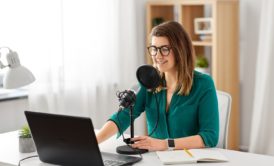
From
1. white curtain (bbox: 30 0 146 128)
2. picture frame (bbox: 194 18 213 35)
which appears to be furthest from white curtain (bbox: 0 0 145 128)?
picture frame (bbox: 194 18 213 35)

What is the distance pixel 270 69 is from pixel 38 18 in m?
1.84

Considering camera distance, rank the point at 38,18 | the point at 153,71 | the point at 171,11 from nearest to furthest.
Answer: the point at 153,71
the point at 38,18
the point at 171,11

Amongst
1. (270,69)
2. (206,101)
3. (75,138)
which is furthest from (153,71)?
(270,69)

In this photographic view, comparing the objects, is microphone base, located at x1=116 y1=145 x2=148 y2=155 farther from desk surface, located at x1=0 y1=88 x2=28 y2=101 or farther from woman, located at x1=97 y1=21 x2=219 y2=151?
desk surface, located at x1=0 y1=88 x2=28 y2=101

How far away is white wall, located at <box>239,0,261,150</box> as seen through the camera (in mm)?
4238

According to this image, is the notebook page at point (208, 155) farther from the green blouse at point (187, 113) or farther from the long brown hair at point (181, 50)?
the long brown hair at point (181, 50)

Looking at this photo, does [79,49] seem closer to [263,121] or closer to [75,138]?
[263,121]

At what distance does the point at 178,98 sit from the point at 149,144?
0.35 m

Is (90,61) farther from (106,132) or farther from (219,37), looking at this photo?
(106,132)

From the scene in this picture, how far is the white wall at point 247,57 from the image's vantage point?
4238 millimetres

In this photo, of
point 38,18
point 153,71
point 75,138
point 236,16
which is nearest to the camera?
point 75,138

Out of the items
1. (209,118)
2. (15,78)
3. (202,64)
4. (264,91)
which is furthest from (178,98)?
(202,64)

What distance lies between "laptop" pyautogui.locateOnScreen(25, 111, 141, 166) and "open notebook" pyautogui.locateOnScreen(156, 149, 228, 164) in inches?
5.1

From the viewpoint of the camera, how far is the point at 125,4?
432 centimetres
